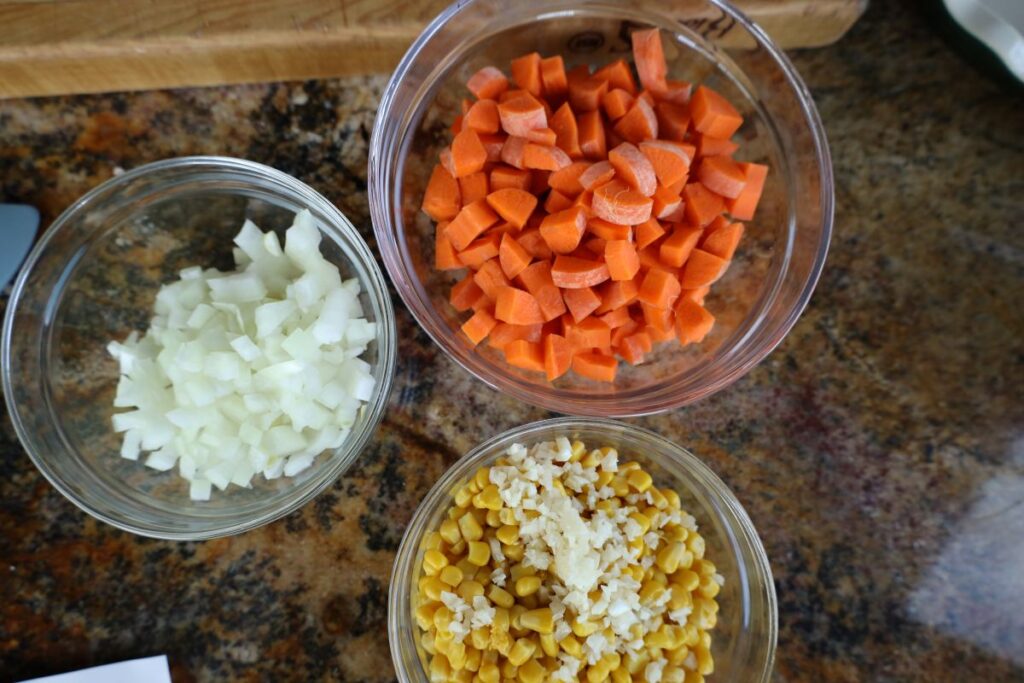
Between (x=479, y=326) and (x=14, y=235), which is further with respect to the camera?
(x=14, y=235)

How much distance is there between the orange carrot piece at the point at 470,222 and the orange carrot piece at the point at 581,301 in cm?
21

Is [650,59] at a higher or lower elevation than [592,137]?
higher

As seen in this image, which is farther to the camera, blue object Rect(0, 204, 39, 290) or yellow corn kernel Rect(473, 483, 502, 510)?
blue object Rect(0, 204, 39, 290)

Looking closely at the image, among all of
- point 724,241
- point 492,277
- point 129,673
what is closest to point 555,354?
point 492,277

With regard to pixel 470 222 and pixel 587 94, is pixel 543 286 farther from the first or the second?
pixel 587 94

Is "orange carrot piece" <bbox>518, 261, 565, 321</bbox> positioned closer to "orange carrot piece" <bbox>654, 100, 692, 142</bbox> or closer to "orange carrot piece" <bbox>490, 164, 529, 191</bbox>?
"orange carrot piece" <bbox>490, 164, 529, 191</bbox>

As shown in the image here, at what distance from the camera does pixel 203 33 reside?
153cm

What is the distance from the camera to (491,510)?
59.5 inches

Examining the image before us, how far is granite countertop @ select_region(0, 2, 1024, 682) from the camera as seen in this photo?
1.68 metres

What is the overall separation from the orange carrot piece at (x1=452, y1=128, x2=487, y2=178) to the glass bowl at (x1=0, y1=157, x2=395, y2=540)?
0.31 m

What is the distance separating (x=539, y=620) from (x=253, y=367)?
80cm

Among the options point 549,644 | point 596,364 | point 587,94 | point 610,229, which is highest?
point 587,94

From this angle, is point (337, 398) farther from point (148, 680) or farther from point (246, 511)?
point (148, 680)

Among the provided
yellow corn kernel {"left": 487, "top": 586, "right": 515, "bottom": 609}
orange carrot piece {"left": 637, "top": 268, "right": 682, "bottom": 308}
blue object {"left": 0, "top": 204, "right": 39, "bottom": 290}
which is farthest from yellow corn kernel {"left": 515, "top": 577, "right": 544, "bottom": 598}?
blue object {"left": 0, "top": 204, "right": 39, "bottom": 290}
